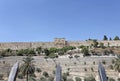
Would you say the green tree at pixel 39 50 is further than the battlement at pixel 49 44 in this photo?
No

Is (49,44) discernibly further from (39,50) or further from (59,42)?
(39,50)

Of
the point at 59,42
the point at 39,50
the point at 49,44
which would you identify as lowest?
the point at 39,50

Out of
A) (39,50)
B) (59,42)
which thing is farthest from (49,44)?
(39,50)

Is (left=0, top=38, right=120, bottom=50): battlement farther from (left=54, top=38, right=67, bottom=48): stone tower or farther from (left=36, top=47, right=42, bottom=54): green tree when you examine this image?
(left=36, top=47, right=42, bottom=54): green tree

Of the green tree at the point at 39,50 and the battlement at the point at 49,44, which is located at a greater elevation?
the battlement at the point at 49,44

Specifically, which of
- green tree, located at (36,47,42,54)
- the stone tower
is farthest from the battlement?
green tree, located at (36,47,42,54)

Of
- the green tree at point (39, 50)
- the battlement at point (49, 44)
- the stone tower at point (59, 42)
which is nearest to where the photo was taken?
the green tree at point (39, 50)

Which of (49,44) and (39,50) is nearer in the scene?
(39,50)

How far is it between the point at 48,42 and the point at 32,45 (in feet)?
16.5

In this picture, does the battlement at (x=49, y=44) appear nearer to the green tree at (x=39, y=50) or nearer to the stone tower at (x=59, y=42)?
the stone tower at (x=59, y=42)

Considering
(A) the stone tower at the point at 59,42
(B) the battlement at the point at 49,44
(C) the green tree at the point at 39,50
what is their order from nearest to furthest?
(C) the green tree at the point at 39,50
(A) the stone tower at the point at 59,42
(B) the battlement at the point at 49,44

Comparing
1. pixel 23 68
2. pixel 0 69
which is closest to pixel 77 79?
pixel 23 68

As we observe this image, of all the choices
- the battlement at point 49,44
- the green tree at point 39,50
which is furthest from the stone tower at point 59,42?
the green tree at point 39,50

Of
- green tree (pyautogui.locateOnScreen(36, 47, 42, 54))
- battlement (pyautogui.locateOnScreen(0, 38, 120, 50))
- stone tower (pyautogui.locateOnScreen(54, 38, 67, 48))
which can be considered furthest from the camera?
battlement (pyautogui.locateOnScreen(0, 38, 120, 50))
